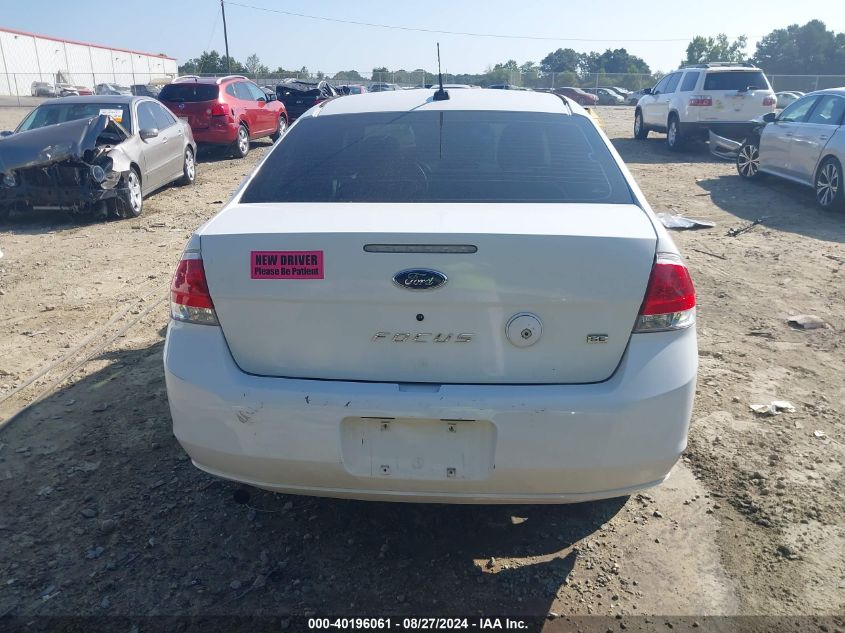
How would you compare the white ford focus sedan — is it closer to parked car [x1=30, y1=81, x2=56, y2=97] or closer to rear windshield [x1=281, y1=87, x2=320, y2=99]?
rear windshield [x1=281, y1=87, x2=320, y2=99]

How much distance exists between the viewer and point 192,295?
2592 mm

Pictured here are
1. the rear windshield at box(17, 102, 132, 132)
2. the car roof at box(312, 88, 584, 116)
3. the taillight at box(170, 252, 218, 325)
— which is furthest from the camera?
the rear windshield at box(17, 102, 132, 132)

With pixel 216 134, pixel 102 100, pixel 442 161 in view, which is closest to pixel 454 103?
pixel 442 161

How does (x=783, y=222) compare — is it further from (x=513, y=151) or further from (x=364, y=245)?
(x=364, y=245)

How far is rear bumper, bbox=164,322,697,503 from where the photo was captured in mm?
2398

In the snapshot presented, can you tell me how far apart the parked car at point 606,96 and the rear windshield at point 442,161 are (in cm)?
5092

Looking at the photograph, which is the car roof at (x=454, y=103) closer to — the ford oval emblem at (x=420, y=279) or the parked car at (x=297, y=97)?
the ford oval emblem at (x=420, y=279)

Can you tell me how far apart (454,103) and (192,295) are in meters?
1.74

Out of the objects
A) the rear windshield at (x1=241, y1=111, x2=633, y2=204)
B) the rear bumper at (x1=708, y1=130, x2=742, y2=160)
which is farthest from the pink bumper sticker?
the rear bumper at (x1=708, y1=130, x2=742, y2=160)

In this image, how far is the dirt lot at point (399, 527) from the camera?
2711 millimetres

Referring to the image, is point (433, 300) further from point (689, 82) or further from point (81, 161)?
point (689, 82)

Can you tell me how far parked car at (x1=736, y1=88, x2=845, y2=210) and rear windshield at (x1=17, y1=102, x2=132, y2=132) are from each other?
980 centimetres

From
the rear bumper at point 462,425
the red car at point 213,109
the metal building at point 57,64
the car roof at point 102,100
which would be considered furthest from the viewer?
the metal building at point 57,64

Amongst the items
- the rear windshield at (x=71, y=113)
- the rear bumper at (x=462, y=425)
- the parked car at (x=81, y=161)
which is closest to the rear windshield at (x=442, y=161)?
the rear bumper at (x=462, y=425)
